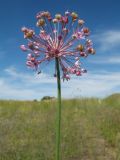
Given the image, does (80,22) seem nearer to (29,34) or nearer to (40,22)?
(40,22)

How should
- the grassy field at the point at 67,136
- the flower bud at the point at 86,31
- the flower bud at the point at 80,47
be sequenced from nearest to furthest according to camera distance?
the flower bud at the point at 80,47, the flower bud at the point at 86,31, the grassy field at the point at 67,136

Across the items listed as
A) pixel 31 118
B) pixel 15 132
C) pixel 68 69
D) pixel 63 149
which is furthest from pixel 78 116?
pixel 68 69

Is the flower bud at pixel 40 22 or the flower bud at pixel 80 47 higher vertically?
the flower bud at pixel 40 22

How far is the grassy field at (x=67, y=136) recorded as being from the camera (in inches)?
407

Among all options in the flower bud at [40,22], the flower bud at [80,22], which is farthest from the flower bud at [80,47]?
the flower bud at [40,22]

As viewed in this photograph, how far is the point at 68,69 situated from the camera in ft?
13.7

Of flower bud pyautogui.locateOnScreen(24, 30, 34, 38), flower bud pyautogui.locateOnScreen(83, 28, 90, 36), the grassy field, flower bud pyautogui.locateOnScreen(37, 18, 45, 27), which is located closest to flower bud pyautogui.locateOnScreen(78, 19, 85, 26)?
flower bud pyautogui.locateOnScreen(83, 28, 90, 36)

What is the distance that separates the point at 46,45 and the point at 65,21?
0.30 meters

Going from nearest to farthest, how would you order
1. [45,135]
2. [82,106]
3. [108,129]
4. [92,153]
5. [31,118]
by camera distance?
[92,153]
[45,135]
[108,129]
[31,118]
[82,106]

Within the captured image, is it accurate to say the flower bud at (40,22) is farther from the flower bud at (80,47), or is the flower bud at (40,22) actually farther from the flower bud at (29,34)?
the flower bud at (80,47)

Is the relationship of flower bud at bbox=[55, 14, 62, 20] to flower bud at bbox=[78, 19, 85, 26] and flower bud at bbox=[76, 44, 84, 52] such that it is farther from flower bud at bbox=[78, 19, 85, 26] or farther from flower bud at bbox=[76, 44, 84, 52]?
flower bud at bbox=[76, 44, 84, 52]

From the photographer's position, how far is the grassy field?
407 inches

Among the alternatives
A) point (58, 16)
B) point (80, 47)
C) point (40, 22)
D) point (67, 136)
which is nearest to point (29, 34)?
point (40, 22)

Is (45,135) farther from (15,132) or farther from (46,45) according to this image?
(46,45)
